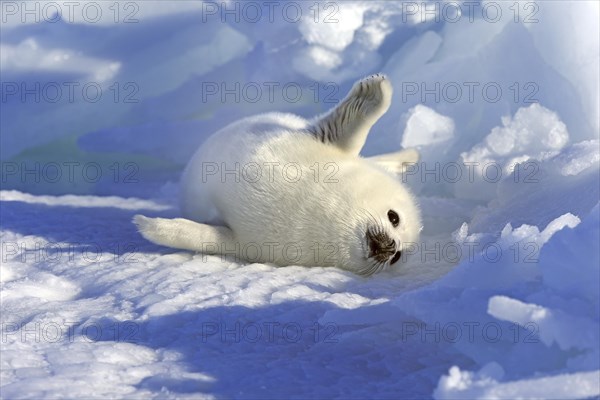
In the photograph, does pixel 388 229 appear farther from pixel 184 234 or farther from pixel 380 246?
pixel 184 234

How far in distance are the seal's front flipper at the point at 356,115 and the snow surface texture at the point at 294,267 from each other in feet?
1.95

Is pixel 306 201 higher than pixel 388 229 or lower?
higher

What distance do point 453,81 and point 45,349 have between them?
2.98m

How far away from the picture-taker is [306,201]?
368 centimetres

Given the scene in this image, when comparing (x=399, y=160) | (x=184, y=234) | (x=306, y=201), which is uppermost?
(x=399, y=160)

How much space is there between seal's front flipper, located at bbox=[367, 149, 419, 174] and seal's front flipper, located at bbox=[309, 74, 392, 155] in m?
0.52

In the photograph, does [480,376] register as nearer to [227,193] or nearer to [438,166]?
[227,193]

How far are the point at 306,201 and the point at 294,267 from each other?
0.86 ft

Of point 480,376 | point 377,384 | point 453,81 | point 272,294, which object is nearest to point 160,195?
point 453,81

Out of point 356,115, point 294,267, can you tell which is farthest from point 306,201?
point 356,115

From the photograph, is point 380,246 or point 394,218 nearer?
point 380,246

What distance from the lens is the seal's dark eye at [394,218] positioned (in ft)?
12.2

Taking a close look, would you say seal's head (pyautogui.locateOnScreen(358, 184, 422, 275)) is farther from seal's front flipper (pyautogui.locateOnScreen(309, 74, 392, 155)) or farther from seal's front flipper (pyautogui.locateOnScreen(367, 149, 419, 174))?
seal's front flipper (pyautogui.locateOnScreen(367, 149, 419, 174))

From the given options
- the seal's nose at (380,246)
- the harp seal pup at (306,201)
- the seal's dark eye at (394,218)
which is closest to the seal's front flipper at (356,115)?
the harp seal pup at (306,201)
